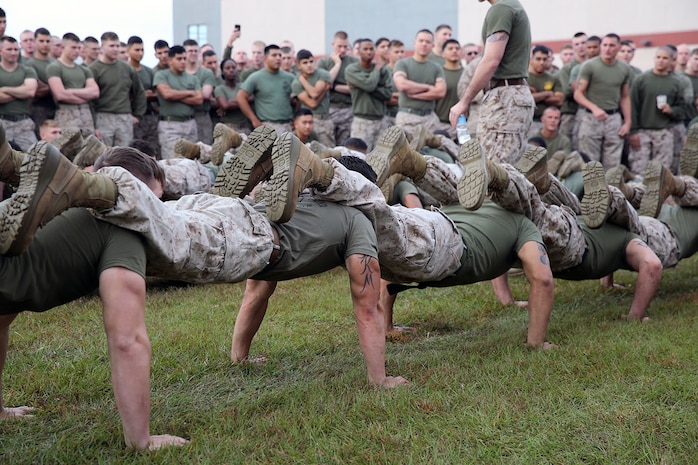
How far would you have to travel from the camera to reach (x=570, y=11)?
Answer: 1881 centimetres

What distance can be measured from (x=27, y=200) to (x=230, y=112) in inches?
323

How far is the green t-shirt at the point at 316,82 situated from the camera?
10352 millimetres

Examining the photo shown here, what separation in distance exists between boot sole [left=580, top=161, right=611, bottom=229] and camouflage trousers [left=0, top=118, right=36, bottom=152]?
5937 mm

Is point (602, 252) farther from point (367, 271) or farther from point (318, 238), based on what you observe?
point (318, 238)

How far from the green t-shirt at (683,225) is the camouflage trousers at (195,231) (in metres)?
4.22

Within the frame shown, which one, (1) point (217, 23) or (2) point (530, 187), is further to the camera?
(1) point (217, 23)

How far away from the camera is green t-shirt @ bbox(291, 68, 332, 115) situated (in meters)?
10.4

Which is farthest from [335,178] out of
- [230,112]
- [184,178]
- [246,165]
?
[230,112]

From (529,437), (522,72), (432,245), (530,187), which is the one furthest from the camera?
(522,72)

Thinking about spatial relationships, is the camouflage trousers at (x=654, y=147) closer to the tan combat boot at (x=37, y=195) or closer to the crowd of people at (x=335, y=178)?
the crowd of people at (x=335, y=178)

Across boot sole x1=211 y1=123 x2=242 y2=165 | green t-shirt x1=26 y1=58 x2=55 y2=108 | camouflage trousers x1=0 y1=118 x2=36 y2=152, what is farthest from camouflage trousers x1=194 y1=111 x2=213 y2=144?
boot sole x1=211 y1=123 x2=242 y2=165

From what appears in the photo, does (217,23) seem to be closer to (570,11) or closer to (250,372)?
(570,11)

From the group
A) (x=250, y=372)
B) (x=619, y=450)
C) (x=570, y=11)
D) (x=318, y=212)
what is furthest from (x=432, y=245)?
(x=570, y=11)

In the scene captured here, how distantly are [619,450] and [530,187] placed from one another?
2372 millimetres
